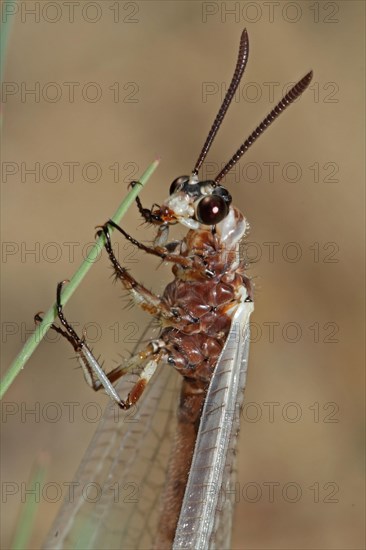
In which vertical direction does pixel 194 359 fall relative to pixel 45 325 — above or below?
above

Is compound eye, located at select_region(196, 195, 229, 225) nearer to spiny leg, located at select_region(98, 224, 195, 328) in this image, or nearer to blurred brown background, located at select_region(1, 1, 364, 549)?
spiny leg, located at select_region(98, 224, 195, 328)

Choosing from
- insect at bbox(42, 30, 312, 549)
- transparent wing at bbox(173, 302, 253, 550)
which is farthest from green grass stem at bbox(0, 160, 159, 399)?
transparent wing at bbox(173, 302, 253, 550)

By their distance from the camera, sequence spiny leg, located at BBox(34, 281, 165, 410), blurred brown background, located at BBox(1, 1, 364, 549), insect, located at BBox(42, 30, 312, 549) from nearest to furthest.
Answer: spiny leg, located at BBox(34, 281, 165, 410) < insect, located at BBox(42, 30, 312, 549) < blurred brown background, located at BBox(1, 1, 364, 549)

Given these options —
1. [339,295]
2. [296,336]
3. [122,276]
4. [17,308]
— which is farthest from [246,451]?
[122,276]

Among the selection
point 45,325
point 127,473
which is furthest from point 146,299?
point 45,325

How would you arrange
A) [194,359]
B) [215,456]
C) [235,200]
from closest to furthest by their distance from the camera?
[215,456], [194,359], [235,200]

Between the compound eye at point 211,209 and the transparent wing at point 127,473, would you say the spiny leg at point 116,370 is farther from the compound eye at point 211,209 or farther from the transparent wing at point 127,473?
the compound eye at point 211,209

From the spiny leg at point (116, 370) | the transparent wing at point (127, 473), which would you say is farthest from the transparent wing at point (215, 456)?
the transparent wing at point (127, 473)

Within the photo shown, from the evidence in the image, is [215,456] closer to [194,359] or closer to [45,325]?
[194,359]
